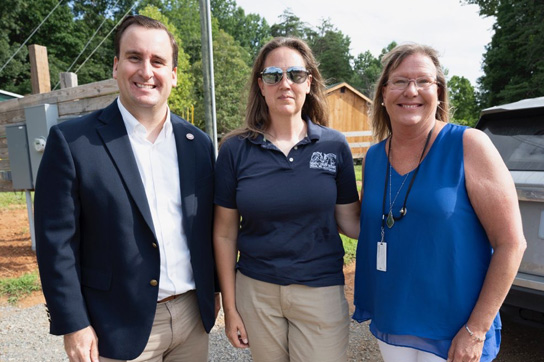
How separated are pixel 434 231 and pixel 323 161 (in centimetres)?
72

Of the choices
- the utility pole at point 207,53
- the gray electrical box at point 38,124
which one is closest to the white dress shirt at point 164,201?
the gray electrical box at point 38,124

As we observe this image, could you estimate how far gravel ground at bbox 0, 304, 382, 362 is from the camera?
3449 mm

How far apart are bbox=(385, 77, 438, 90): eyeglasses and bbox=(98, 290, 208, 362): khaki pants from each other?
1.57 meters

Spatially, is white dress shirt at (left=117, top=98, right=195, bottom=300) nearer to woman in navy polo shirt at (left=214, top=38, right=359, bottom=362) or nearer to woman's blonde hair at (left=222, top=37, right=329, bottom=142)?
woman in navy polo shirt at (left=214, top=38, right=359, bottom=362)

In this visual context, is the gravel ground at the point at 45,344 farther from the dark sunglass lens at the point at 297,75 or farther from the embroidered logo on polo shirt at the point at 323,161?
the dark sunglass lens at the point at 297,75

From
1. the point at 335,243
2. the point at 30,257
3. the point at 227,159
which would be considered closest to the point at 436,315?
the point at 335,243

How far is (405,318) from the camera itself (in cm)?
182

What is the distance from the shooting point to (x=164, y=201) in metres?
2.01

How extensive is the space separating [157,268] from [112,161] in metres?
0.58

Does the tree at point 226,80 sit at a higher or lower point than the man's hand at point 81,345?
higher

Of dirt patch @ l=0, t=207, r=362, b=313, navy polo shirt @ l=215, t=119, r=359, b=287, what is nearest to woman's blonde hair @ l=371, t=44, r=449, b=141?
navy polo shirt @ l=215, t=119, r=359, b=287

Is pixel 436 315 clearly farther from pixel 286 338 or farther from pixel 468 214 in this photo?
pixel 286 338

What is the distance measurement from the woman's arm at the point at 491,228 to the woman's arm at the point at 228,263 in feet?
3.74

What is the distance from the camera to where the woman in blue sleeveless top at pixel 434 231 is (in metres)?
1.67
